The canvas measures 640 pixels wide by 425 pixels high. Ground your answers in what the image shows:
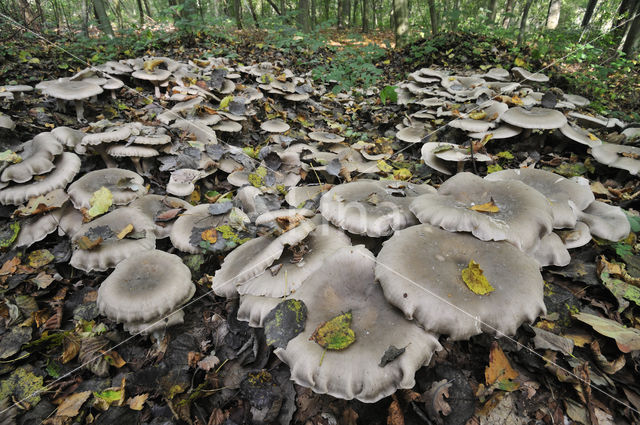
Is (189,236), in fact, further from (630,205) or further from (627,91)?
(627,91)

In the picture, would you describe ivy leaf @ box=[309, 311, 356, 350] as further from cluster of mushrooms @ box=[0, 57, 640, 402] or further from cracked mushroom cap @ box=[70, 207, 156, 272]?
cracked mushroom cap @ box=[70, 207, 156, 272]

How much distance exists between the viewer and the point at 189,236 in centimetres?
330

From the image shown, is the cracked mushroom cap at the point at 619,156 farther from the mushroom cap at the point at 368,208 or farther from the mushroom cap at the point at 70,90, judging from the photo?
the mushroom cap at the point at 70,90

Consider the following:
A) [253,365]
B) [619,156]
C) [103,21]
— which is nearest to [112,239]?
[253,365]

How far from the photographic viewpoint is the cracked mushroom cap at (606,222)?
3010 mm

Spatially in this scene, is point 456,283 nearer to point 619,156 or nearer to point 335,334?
point 335,334

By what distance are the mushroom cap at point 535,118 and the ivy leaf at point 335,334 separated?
13.8 ft

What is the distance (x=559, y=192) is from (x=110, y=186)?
528cm

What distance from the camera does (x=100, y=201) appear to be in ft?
11.7

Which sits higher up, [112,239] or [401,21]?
[401,21]

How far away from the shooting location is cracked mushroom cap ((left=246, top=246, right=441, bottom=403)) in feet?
6.18

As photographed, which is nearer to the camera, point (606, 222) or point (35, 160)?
point (606, 222)

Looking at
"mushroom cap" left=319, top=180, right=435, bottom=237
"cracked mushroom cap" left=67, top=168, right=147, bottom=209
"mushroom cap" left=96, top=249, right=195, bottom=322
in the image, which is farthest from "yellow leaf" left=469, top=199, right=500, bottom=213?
"cracked mushroom cap" left=67, top=168, right=147, bottom=209

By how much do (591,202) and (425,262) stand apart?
8.23 ft
